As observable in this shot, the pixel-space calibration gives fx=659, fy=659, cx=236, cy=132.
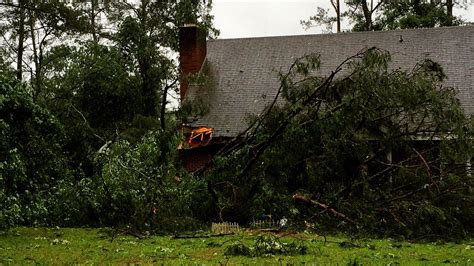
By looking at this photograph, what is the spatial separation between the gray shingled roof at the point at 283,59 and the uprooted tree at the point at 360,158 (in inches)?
291

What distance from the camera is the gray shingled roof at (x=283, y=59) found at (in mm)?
21812

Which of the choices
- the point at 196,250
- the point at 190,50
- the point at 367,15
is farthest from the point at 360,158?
the point at 367,15

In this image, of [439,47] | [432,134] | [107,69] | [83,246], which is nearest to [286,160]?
[432,134]

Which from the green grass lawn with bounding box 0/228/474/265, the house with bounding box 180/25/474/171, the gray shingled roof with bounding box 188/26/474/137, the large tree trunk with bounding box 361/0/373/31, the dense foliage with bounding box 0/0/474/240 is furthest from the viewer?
the large tree trunk with bounding box 361/0/373/31

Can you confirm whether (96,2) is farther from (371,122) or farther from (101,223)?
(371,122)

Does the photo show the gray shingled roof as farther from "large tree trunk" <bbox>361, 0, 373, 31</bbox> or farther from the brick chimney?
"large tree trunk" <bbox>361, 0, 373, 31</bbox>

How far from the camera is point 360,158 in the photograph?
1346cm

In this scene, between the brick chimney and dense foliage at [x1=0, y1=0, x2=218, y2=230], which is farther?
the brick chimney

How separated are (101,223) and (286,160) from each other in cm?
447

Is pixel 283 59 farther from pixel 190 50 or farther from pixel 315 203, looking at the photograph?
pixel 315 203

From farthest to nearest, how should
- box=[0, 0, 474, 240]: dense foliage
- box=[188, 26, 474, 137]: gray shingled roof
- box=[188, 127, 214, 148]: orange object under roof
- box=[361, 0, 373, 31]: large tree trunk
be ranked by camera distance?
box=[361, 0, 373, 31]: large tree trunk < box=[188, 26, 474, 137]: gray shingled roof < box=[188, 127, 214, 148]: orange object under roof < box=[0, 0, 474, 240]: dense foliage

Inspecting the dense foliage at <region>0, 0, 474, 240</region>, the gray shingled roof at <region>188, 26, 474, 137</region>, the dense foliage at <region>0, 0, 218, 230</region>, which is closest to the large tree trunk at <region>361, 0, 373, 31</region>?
the gray shingled roof at <region>188, 26, 474, 137</region>

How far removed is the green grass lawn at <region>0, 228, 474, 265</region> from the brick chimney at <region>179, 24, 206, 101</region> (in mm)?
12104

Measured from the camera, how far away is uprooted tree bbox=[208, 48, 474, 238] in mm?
12797
